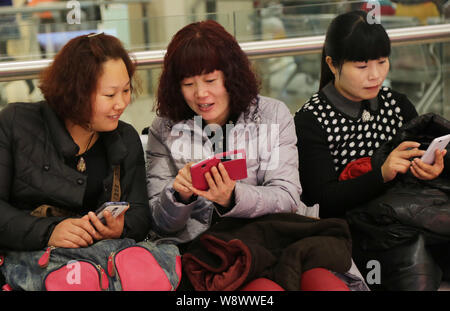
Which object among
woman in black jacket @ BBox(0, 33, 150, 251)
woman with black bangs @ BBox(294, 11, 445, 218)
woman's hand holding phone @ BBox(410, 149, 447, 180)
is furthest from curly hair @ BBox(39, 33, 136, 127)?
woman's hand holding phone @ BBox(410, 149, 447, 180)

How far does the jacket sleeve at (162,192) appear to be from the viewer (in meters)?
2.07

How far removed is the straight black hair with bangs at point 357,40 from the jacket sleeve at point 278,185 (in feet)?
1.16

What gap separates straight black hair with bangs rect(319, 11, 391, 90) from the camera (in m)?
2.32

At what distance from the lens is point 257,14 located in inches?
141

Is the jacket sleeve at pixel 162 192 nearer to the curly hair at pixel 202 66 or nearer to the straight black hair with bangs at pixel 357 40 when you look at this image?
the curly hair at pixel 202 66

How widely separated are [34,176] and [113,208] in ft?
1.06

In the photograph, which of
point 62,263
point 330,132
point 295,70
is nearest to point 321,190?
point 330,132

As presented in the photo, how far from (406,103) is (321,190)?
Answer: 0.63 m

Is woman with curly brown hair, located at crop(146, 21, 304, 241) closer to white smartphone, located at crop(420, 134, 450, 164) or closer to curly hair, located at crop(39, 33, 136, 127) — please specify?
curly hair, located at crop(39, 33, 136, 127)

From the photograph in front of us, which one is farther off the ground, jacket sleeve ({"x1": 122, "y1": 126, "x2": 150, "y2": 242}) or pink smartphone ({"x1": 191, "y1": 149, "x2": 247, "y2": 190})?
Result: pink smartphone ({"x1": 191, "y1": 149, "x2": 247, "y2": 190})

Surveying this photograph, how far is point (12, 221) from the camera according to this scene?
192 centimetres

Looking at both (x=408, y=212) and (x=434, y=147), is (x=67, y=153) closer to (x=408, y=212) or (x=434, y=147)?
(x=408, y=212)

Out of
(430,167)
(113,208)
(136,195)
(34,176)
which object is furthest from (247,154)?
(34,176)

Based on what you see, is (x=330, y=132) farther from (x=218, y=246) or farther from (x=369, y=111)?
(x=218, y=246)
